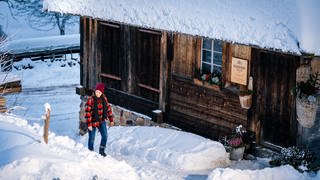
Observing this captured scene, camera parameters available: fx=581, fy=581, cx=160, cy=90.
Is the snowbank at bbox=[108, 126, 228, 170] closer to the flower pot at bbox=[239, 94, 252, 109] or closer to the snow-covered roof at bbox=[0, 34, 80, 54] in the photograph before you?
the flower pot at bbox=[239, 94, 252, 109]

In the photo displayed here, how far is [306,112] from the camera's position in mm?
10523

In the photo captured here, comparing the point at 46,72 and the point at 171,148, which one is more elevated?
the point at 171,148

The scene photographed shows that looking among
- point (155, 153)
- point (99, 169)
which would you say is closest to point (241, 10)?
point (155, 153)

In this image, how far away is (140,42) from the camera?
49.6 feet

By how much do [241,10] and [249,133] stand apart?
2640mm

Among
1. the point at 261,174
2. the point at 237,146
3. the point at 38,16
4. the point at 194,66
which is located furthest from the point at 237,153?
the point at 38,16

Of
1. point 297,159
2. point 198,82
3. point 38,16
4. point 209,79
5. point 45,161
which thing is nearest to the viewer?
point 45,161

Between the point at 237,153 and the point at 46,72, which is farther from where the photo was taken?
the point at 46,72

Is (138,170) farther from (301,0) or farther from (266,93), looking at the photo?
(301,0)

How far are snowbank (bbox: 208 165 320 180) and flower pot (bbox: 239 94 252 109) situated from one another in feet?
6.41

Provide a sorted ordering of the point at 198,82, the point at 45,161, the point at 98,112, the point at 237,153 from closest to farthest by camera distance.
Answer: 1. the point at 45,161
2. the point at 98,112
3. the point at 237,153
4. the point at 198,82

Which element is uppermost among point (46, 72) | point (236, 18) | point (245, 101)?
point (236, 18)

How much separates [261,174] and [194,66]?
3.83m

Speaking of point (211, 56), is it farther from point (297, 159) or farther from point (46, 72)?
point (46, 72)
